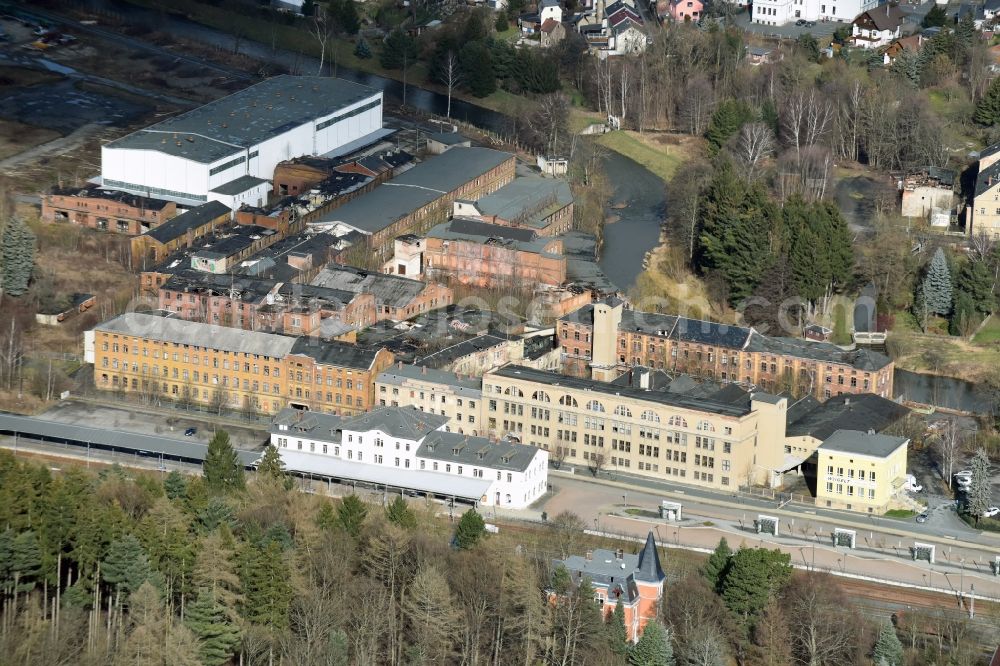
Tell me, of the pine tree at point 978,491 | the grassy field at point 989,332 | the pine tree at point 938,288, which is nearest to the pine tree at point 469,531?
the pine tree at point 978,491

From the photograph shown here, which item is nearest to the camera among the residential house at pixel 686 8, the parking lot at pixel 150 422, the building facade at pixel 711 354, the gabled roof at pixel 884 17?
the parking lot at pixel 150 422

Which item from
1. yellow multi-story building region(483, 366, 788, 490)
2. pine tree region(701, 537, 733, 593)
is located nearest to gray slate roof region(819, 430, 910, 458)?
yellow multi-story building region(483, 366, 788, 490)

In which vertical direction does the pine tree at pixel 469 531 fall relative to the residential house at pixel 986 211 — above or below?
below

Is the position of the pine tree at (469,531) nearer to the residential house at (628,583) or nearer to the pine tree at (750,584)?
the residential house at (628,583)

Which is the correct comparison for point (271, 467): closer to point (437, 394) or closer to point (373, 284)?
point (437, 394)

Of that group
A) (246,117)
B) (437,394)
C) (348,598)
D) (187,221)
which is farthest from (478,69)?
(348,598)

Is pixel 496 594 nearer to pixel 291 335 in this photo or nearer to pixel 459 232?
pixel 291 335

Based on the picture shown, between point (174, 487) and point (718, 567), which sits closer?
point (718, 567)
